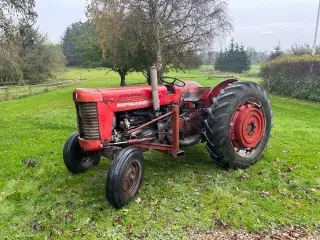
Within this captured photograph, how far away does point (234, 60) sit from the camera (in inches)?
1601

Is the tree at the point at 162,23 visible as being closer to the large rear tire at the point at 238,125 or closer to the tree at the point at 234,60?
the large rear tire at the point at 238,125

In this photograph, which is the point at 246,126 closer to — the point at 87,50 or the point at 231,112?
the point at 231,112

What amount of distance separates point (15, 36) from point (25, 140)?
15.4 ft

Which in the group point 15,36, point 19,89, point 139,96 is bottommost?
point 19,89

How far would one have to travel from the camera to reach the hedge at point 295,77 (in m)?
13.8

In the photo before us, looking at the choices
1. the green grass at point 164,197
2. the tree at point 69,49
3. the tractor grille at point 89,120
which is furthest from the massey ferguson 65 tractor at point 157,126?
the tree at point 69,49

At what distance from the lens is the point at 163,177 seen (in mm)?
4688

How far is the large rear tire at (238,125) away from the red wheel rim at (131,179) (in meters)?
1.25

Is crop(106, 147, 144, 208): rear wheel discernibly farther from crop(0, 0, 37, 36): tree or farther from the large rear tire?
crop(0, 0, 37, 36): tree

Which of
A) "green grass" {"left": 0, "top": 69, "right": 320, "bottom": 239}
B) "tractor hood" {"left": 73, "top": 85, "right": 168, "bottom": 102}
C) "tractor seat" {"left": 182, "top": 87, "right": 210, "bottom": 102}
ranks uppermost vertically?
"tractor hood" {"left": 73, "top": 85, "right": 168, "bottom": 102}

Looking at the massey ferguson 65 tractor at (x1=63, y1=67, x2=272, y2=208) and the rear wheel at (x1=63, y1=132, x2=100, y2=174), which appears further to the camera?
the rear wheel at (x1=63, y1=132, x2=100, y2=174)

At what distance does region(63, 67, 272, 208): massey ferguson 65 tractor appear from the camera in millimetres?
3760

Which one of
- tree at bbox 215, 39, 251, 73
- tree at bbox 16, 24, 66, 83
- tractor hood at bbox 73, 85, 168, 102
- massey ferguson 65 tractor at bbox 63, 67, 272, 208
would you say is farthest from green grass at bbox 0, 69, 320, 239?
tree at bbox 215, 39, 251, 73

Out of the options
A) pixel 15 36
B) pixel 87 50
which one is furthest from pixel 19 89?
pixel 15 36
